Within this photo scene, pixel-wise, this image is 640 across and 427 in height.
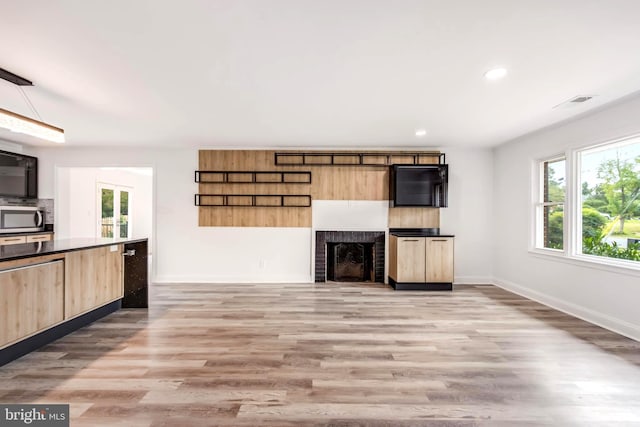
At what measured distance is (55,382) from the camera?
2193 mm

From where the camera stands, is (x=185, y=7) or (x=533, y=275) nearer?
(x=185, y=7)

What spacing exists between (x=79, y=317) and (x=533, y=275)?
5.76 metres

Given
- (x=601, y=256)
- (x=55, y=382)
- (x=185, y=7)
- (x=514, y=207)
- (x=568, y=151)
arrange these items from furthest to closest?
(x=514, y=207) → (x=568, y=151) → (x=601, y=256) → (x=55, y=382) → (x=185, y=7)

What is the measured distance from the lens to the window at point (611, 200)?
128 inches

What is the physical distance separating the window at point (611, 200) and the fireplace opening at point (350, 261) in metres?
3.06

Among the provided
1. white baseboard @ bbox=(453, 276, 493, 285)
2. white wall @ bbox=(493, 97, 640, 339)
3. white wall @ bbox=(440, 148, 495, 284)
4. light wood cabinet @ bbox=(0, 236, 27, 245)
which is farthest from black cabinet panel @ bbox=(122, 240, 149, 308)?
white wall @ bbox=(493, 97, 640, 339)

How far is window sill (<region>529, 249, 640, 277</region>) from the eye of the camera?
317 cm

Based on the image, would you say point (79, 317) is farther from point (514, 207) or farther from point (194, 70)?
point (514, 207)

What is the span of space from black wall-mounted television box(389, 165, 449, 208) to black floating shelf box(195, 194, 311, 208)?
1.57 metres

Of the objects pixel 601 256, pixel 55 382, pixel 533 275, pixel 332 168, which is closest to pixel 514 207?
pixel 533 275

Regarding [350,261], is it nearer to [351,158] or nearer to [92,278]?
[351,158]

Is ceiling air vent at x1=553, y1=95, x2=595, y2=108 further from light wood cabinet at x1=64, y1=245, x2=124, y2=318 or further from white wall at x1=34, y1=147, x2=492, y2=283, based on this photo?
light wood cabinet at x1=64, y1=245, x2=124, y2=318

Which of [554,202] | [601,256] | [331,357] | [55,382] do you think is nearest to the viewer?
[55,382]

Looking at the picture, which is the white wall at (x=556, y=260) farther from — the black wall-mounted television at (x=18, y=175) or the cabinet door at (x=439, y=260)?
the black wall-mounted television at (x=18, y=175)
